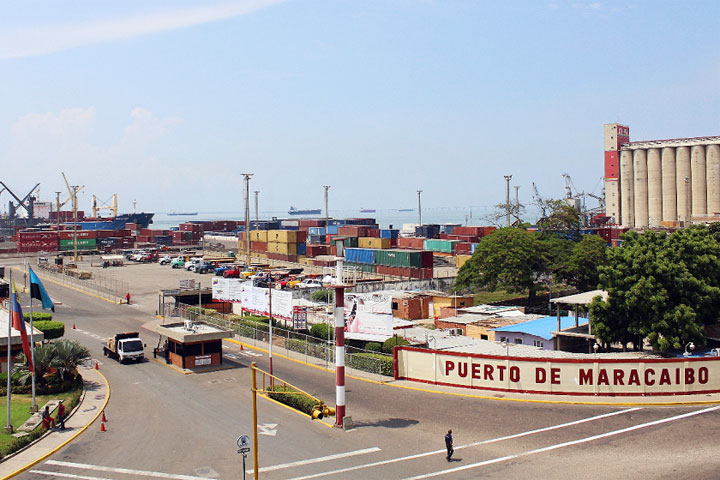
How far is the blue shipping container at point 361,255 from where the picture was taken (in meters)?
94.3

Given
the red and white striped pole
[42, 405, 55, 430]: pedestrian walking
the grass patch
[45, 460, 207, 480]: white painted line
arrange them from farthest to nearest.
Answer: [42, 405, 55, 430]: pedestrian walking < the red and white striped pole < the grass patch < [45, 460, 207, 480]: white painted line

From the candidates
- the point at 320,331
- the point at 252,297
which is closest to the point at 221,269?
the point at 252,297

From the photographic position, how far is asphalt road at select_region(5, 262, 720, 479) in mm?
23109

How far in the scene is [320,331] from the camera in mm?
45406

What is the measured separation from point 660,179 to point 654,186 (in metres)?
2.09

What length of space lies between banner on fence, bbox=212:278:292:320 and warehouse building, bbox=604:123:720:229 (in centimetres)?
10878

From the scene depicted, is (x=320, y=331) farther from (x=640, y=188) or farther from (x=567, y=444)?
(x=640, y=188)

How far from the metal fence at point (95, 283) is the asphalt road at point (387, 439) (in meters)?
40.1

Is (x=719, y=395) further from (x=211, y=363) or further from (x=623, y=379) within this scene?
(x=211, y=363)

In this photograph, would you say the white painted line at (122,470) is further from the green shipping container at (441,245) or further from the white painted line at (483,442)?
the green shipping container at (441,245)

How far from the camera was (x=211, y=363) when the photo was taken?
4038cm

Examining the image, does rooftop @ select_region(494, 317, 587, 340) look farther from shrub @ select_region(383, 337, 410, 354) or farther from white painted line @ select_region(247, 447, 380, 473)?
white painted line @ select_region(247, 447, 380, 473)

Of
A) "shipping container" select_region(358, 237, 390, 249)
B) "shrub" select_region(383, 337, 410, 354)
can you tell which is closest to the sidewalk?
"shrub" select_region(383, 337, 410, 354)

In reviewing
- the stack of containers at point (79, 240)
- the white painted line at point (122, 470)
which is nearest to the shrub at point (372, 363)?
the white painted line at point (122, 470)
